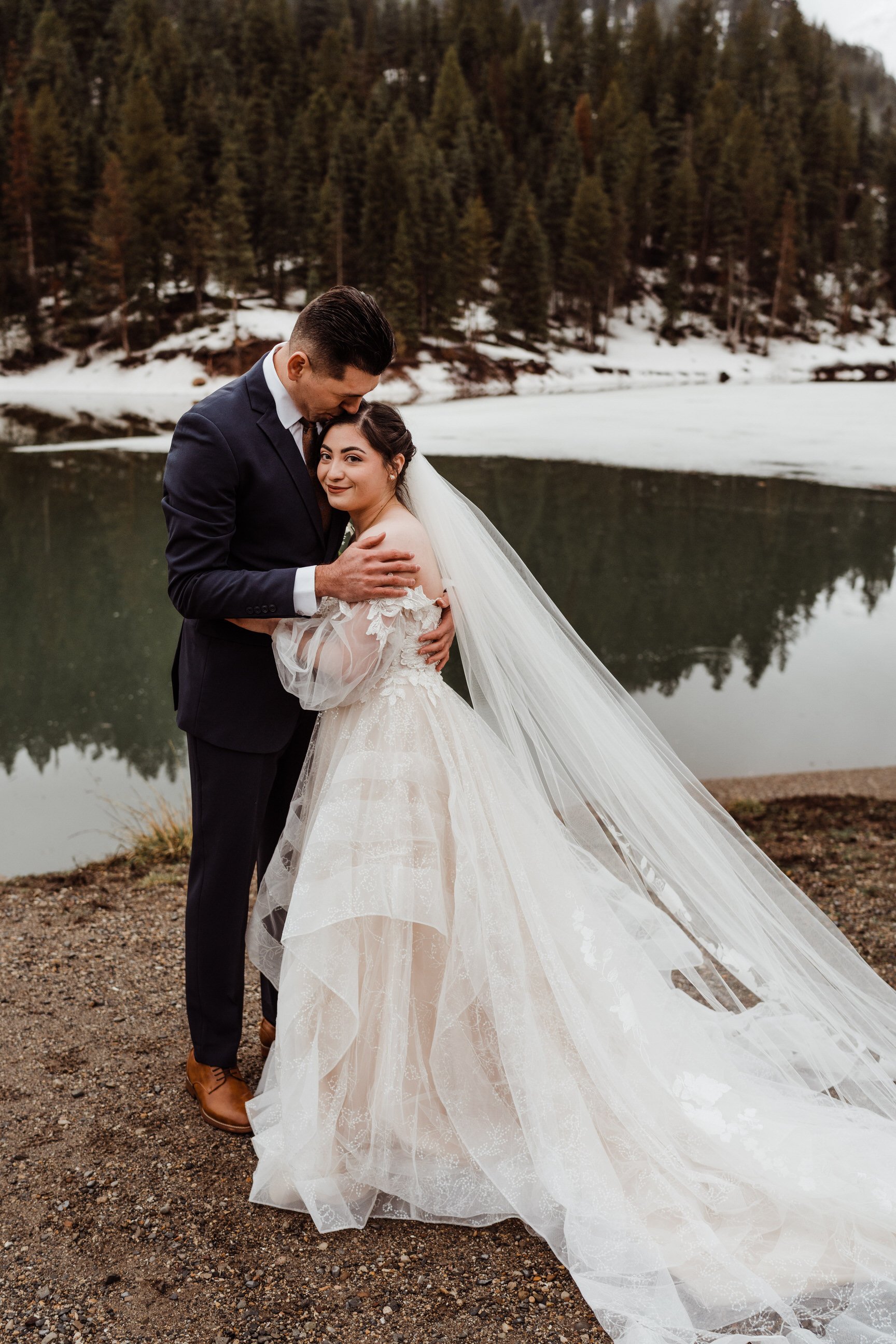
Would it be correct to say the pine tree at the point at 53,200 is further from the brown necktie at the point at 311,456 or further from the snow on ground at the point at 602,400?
the brown necktie at the point at 311,456

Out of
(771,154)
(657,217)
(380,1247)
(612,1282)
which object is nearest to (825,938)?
(612,1282)

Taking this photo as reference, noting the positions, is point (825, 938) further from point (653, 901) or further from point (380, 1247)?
point (380, 1247)

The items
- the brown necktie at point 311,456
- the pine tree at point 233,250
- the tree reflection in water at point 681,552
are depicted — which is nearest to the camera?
the brown necktie at point 311,456

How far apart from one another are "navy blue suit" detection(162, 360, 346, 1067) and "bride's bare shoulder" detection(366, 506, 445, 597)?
210 mm

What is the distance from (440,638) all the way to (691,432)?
954 inches

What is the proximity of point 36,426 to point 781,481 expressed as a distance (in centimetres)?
2051

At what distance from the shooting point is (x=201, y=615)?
2.62m

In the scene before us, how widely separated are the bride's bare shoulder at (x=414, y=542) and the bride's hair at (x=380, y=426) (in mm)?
161

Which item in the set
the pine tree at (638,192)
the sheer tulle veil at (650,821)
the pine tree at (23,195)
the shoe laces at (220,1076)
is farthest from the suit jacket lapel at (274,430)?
the pine tree at (638,192)

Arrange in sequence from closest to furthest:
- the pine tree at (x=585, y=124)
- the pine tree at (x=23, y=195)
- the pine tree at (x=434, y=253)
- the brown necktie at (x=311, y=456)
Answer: the brown necktie at (x=311, y=456)
the pine tree at (x=434, y=253)
the pine tree at (x=23, y=195)
the pine tree at (x=585, y=124)

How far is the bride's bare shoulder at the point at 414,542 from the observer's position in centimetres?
278

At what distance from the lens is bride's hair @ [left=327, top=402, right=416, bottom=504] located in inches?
106

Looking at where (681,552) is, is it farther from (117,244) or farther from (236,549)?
(117,244)

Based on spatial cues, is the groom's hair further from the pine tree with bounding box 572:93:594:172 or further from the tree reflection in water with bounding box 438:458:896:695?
the pine tree with bounding box 572:93:594:172
